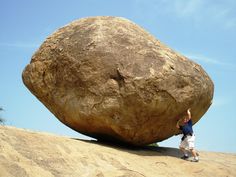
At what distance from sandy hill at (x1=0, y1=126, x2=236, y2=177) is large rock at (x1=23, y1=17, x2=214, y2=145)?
2.73 feet

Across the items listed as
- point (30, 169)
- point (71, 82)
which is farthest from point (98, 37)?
point (30, 169)

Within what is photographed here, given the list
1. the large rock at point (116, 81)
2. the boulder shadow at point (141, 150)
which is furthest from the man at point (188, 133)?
the boulder shadow at point (141, 150)

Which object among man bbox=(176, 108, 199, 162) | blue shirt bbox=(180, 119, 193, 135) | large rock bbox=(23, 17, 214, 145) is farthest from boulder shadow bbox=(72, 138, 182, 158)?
blue shirt bbox=(180, 119, 193, 135)

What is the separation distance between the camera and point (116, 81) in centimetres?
875

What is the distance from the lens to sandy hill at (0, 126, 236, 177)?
20.5 ft

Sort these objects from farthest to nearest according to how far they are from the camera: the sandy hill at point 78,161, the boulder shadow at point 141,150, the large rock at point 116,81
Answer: the boulder shadow at point 141,150 < the large rock at point 116,81 < the sandy hill at point 78,161

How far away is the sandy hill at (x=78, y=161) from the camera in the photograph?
6242 millimetres

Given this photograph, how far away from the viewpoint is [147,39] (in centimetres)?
966

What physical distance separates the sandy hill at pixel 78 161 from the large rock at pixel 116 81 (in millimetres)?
833

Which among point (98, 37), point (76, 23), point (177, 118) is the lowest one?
point (177, 118)

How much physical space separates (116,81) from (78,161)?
2411 mm

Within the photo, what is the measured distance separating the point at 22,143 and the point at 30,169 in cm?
91

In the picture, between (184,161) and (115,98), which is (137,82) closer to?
(115,98)

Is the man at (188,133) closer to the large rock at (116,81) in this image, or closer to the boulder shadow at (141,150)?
the large rock at (116,81)
